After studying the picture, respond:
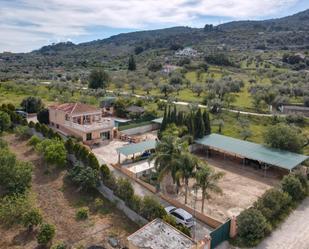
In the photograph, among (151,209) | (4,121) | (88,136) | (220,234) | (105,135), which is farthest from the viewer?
(105,135)

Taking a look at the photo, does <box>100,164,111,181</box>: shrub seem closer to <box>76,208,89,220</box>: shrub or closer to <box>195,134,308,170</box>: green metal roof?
<box>76,208,89,220</box>: shrub

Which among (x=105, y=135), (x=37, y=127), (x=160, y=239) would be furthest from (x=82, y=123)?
(x=160, y=239)

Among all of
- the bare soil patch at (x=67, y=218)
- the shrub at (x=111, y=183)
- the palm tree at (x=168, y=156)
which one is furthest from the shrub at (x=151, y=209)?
the shrub at (x=111, y=183)

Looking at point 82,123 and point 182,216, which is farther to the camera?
point 82,123

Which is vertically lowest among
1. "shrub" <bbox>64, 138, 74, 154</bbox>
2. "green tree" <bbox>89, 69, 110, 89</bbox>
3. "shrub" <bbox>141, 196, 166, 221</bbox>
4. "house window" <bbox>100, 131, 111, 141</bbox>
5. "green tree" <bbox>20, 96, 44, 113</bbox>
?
"shrub" <bbox>141, 196, 166, 221</bbox>

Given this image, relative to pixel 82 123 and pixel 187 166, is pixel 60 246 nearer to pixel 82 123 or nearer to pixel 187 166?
pixel 187 166

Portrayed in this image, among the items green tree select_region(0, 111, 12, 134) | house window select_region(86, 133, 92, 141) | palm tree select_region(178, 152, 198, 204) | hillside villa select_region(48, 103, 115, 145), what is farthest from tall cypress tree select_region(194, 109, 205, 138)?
green tree select_region(0, 111, 12, 134)

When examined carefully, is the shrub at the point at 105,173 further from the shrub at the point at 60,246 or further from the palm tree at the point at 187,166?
the shrub at the point at 60,246
